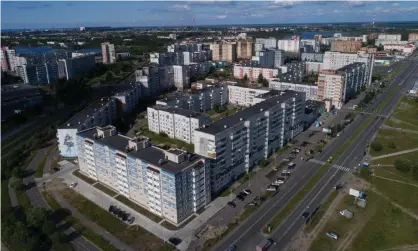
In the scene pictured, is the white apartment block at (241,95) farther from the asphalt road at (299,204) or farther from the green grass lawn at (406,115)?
the green grass lawn at (406,115)

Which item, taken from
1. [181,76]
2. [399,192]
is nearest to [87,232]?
[399,192]

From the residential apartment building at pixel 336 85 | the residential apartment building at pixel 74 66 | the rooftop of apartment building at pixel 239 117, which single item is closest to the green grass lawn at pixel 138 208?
the rooftop of apartment building at pixel 239 117

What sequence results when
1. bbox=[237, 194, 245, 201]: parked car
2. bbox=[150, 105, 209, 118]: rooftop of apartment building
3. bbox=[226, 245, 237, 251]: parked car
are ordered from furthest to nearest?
bbox=[150, 105, 209, 118]: rooftop of apartment building < bbox=[237, 194, 245, 201]: parked car < bbox=[226, 245, 237, 251]: parked car

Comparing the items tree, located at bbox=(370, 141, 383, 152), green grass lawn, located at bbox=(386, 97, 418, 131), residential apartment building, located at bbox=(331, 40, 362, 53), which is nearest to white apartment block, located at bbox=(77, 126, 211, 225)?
tree, located at bbox=(370, 141, 383, 152)

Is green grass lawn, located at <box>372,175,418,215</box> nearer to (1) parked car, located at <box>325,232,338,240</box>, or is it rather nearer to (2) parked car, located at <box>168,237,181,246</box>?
(1) parked car, located at <box>325,232,338,240</box>

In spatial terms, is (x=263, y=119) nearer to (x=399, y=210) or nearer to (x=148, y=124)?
(x=399, y=210)
